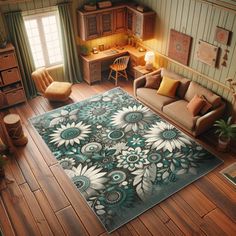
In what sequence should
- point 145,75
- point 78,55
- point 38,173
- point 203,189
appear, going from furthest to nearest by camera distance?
point 78,55 < point 145,75 < point 38,173 < point 203,189

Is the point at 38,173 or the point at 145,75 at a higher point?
the point at 145,75

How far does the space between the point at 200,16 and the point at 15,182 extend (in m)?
5.26

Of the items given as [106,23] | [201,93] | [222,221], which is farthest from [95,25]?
[222,221]

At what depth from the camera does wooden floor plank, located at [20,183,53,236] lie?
4738mm

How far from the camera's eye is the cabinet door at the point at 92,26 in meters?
7.79

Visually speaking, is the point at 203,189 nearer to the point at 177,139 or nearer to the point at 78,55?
the point at 177,139

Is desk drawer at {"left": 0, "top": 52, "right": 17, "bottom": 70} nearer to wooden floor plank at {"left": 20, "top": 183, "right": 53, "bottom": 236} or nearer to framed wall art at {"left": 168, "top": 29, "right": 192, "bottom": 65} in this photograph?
wooden floor plank at {"left": 20, "top": 183, "right": 53, "bottom": 236}

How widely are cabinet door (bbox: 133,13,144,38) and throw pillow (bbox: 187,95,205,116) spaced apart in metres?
2.50

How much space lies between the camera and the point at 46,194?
5312 millimetres

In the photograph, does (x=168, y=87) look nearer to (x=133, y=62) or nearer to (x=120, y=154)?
(x=133, y=62)

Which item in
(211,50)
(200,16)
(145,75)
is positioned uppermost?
(200,16)

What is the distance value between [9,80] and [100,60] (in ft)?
8.51

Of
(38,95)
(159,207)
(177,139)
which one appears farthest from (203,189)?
(38,95)

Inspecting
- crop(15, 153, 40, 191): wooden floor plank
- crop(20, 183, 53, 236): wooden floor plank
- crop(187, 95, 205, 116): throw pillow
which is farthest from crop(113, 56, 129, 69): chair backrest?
crop(20, 183, 53, 236): wooden floor plank
